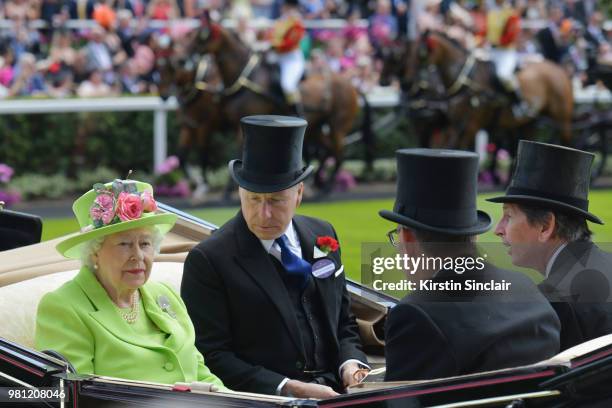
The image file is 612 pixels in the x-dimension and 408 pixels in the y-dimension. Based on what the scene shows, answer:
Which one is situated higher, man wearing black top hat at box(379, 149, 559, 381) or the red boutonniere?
man wearing black top hat at box(379, 149, 559, 381)

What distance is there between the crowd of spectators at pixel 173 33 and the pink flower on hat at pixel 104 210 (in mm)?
10659

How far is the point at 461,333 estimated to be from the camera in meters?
3.61

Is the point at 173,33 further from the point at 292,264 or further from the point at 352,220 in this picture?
the point at 292,264

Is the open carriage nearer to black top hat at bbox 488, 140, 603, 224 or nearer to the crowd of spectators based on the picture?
black top hat at bbox 488, 140, 603, 224

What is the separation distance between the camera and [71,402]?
3.74 m

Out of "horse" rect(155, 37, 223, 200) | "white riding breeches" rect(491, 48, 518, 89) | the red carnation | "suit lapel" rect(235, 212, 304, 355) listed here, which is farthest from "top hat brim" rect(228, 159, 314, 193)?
"white riding breeches" rect(491, 48, 518, 89)

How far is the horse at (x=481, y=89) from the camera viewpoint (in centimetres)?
1702

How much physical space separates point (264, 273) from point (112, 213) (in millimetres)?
668

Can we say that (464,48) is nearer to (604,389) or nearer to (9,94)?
(9,94)

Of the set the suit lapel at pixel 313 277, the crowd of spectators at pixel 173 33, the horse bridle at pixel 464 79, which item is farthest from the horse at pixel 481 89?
the suit lapel at pixel 313 277

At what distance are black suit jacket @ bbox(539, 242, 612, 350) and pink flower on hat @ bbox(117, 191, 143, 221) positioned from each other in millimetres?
Answer: 1212

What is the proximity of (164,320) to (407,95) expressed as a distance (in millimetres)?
13082

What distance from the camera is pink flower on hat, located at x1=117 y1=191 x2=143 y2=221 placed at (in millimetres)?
4098

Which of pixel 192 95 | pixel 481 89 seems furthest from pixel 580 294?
pixel 481 89
